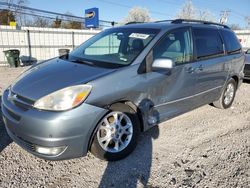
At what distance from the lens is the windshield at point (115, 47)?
10.5 ft

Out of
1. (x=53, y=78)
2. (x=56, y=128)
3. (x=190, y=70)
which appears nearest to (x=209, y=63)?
(x=190, y=70)

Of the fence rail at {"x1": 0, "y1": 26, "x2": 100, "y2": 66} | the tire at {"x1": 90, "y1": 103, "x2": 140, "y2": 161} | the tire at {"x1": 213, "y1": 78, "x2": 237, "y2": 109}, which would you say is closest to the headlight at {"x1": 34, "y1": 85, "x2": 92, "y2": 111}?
the tire at {"x1": 90, "y1": 103, "x2": 140, "y2": 161}

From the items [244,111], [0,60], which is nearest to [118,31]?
[244,111]

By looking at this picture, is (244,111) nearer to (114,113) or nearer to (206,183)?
(206,183)

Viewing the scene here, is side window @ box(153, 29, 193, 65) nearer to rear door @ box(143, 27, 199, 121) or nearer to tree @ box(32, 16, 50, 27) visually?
rear door @ box(143, 27, 199, 121)

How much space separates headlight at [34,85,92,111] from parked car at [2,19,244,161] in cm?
1

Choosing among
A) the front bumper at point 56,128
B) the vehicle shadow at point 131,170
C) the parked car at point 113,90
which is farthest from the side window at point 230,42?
the front bumper at point 56,128

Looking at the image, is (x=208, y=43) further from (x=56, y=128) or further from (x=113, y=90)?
(x=56, y=128)

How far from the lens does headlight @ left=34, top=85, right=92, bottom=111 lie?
2.41 m

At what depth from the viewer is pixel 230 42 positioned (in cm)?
495

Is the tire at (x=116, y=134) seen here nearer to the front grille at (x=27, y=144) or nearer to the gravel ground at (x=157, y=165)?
the gravel ground at (x=157, y=165)

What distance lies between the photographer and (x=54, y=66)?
10.6 feet

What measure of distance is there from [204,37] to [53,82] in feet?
9.43

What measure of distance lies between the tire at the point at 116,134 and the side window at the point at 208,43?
5.91 feet
